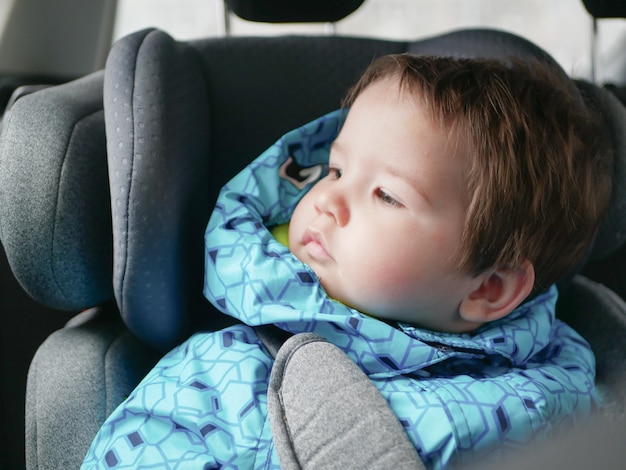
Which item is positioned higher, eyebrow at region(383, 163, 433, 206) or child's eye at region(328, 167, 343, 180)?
eyebrow at region(383, 163, 433, 206)

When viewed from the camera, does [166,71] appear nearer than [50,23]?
Yes

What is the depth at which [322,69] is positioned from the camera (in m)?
1.19

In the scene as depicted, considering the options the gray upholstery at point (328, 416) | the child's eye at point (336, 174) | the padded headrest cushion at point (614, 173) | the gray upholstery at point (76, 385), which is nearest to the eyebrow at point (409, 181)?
the child's eye at point (336, 174)

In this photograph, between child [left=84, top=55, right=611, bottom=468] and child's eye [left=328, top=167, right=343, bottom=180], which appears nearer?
child [left=84, top=55, right=611, bottom=468]

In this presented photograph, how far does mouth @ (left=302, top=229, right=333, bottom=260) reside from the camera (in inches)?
37.8

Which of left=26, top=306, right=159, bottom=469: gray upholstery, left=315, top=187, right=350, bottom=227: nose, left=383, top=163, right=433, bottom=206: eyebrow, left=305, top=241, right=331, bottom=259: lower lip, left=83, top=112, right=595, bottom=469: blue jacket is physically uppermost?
left=383, top=163, right=433, bottom=206: eyebrow

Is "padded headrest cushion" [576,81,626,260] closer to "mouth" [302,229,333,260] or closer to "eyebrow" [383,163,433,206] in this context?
"eyebrow" [383,163,433,206]

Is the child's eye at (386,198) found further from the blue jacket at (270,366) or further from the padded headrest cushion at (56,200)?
the padded headrest cushion at (56,200)

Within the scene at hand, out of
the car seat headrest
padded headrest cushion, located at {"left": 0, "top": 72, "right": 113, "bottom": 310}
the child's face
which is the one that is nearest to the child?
the child's face

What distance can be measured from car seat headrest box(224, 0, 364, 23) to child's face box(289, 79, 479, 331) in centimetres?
35

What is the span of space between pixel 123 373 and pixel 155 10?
5.77 ft

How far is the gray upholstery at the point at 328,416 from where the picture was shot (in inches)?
29.1

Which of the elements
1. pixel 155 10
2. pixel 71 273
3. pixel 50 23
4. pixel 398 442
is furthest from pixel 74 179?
pixel 155 10

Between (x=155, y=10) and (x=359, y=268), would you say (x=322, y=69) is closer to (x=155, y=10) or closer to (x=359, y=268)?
(x=359, y=268)
